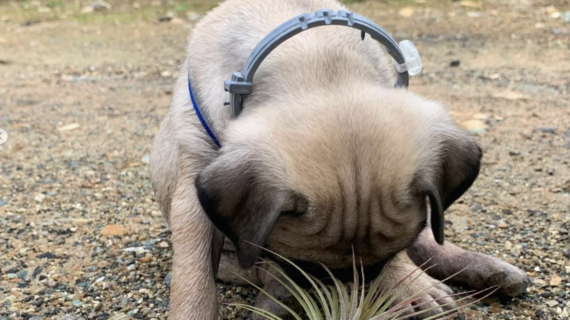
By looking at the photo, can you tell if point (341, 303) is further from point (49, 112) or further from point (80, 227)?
point (49, 112)

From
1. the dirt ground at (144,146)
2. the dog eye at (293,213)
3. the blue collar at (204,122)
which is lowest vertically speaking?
the dirt ground at (144,146)

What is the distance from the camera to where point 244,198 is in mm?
2367

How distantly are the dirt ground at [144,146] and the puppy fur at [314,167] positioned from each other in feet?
2.19

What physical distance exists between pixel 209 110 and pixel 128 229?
1.41 meters

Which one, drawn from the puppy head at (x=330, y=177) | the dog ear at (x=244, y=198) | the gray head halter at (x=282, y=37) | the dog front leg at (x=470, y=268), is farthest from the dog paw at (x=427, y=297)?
the gray head halter at (x=282, y=37)

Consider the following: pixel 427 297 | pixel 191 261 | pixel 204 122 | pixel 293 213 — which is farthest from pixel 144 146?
pixel 293 213

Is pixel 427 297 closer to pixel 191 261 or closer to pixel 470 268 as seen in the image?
pixel 470 268

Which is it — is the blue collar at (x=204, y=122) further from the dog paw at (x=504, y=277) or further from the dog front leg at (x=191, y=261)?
the dog paw at (x=504, y=277)

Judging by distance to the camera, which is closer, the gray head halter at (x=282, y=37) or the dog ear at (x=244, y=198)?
the dog ear at (x=244, y=198)

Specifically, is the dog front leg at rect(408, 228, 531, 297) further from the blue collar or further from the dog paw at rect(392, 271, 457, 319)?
the blue collar

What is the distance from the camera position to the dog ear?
2.29 metres

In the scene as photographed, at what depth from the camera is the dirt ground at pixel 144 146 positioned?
11.1ft

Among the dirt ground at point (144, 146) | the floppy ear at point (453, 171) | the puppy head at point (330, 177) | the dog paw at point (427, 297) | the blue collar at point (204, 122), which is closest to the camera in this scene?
the puppy head at point (330, 177)

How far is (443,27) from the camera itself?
9.82 metres
